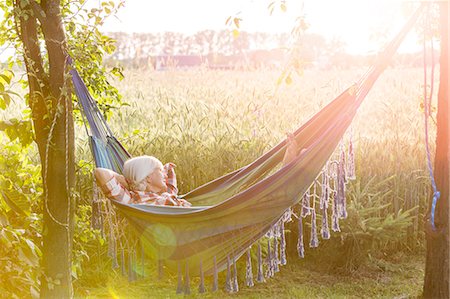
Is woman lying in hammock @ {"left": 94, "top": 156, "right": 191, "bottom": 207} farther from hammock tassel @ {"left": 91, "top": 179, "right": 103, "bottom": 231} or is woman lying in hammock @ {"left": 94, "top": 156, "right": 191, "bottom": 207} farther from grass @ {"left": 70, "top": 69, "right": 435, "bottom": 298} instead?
grass @ {"left": 70, "top": 69, "right": 435, "bottom": 298}

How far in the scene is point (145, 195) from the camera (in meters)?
2.75

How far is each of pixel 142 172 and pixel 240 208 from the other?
556 mm

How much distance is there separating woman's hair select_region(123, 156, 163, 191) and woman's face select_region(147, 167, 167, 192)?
3 centimetres

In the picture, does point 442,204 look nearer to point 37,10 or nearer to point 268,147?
point 268,147

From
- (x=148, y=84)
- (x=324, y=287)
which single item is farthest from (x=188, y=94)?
(x=324, y=287)

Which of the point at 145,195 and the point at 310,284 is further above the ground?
the point at 145,195

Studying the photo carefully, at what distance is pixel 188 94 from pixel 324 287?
3.36m

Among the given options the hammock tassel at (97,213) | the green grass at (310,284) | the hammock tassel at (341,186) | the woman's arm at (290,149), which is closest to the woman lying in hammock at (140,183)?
the hammock tassel at (97,213)

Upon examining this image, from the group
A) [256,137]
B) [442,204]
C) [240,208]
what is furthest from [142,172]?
[256,137]

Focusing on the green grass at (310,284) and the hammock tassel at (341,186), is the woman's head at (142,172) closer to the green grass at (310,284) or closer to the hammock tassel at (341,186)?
the hammock tassel at (341,186)

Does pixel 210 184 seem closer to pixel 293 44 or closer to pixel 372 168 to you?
pixel 293 44

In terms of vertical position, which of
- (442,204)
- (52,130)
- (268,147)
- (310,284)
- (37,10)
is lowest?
(310,284)

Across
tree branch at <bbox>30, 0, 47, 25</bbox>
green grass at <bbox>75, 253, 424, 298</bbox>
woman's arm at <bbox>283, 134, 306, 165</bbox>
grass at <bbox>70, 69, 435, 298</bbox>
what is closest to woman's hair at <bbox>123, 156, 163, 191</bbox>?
grass at <bbox>70, 69, 435, 298</bbox>

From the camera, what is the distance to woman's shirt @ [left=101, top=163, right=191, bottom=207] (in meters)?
2.53
